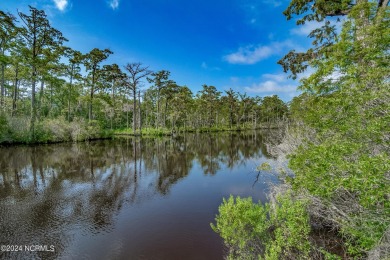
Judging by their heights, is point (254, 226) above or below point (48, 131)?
below

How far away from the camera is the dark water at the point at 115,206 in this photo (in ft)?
17.4

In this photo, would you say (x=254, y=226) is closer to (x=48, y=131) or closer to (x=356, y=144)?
(x=356, y=144)

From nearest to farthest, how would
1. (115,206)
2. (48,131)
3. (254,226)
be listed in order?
1. (254,226)
2. (115,206)
3. (48,131)

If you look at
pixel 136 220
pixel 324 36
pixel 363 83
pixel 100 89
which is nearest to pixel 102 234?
pixel 136 220

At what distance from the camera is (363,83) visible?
13.1ft

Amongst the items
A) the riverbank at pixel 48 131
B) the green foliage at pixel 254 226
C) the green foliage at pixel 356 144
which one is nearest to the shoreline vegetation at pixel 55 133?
the riverbank at pixel 48 131

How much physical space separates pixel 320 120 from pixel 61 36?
29788 mm

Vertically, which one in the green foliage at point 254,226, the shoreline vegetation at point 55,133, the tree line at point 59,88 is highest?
the tree line at point 59,88

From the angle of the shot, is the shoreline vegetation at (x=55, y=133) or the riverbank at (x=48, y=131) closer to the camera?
the riverbank at (x=48, y=131)

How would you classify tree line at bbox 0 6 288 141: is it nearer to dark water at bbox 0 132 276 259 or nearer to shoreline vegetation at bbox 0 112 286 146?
shoreline vegetation at bbox 0 112 286 146

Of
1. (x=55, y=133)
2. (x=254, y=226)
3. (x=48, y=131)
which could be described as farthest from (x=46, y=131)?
(x=254, y=226)

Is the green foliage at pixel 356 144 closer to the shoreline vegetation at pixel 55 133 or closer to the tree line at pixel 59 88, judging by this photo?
the shoreline vegetation at pixel 55 133

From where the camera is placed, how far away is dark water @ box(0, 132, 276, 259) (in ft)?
17.4

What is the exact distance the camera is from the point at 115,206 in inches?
306
